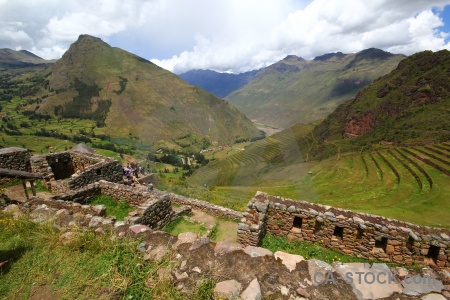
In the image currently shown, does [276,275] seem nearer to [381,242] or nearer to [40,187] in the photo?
[381,242]

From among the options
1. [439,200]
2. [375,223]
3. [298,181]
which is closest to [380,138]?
[298,181]

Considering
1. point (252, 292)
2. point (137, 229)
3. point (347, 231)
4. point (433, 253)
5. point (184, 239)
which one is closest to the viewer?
point (252, 292)

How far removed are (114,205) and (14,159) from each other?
26.8 ft

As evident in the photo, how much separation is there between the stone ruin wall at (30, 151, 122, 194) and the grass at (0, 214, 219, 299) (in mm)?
7476

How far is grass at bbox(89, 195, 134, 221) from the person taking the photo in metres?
11.9

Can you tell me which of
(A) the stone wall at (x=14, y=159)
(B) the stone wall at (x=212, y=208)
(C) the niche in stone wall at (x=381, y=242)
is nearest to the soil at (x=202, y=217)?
(B) the stone wall at (x=212, y=208)

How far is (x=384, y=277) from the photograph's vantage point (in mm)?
5039

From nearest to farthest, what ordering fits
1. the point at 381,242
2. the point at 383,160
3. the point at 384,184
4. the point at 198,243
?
1. the point at 198,243
2. the point at 381,242
3. the point at 384,184
4. the point at 383,160

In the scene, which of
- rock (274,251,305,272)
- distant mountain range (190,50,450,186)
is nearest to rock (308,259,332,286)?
rock (274,251,305,272)

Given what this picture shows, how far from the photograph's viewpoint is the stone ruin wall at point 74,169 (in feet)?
44.2

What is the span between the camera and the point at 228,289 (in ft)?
15.0

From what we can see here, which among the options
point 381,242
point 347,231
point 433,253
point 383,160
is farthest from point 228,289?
point 383,160

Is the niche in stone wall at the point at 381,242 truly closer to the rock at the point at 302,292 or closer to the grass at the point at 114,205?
the rock at the point at 302,292

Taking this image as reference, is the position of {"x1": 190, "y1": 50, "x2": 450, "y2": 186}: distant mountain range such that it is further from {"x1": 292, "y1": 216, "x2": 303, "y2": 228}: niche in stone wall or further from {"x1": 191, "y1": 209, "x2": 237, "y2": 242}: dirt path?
{"x1": 292, "y1": 216, "x2": 303, "y2": 228}: niche in stone wall
